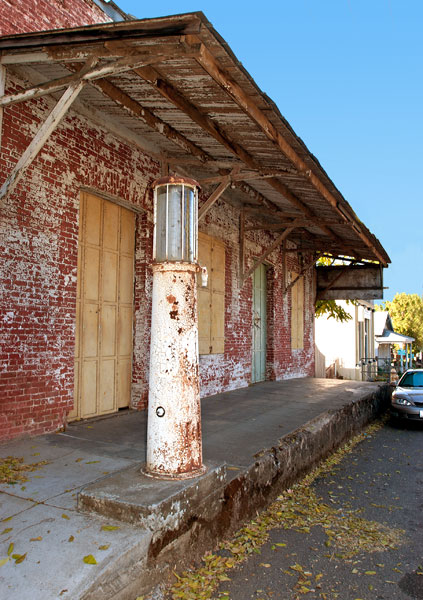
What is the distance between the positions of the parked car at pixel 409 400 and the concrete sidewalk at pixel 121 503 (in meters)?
4.36

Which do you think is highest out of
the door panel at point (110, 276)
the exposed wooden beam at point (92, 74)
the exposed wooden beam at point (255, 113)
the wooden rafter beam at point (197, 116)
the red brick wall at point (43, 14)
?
the red brick wall at point (43, 14)

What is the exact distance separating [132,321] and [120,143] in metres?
2.64

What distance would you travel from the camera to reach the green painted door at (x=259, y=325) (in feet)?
39.9

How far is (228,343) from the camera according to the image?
10242 mm

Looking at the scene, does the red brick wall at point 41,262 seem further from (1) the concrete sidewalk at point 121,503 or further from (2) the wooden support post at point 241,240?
(2) the wooden support post at point 241,240

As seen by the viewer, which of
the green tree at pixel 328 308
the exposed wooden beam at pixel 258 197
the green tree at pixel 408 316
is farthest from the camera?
the green tree at pixel 408 316

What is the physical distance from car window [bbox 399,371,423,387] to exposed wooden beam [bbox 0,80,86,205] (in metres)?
9.79

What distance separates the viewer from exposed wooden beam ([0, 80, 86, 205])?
4473 mm

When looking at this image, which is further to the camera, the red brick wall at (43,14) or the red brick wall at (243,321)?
the red brick wall at (243,321)

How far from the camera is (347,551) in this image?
13.3 feet

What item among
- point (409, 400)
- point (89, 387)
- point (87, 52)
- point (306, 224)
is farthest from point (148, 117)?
point (409, 400)

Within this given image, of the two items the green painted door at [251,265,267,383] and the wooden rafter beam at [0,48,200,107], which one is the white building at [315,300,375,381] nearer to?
the green painted door at [251,265,267,383]

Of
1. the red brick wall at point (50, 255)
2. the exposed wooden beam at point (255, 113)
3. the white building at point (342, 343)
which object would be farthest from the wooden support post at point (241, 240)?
the white building at point (342, 343)

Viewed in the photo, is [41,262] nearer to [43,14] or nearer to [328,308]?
[43,14]
